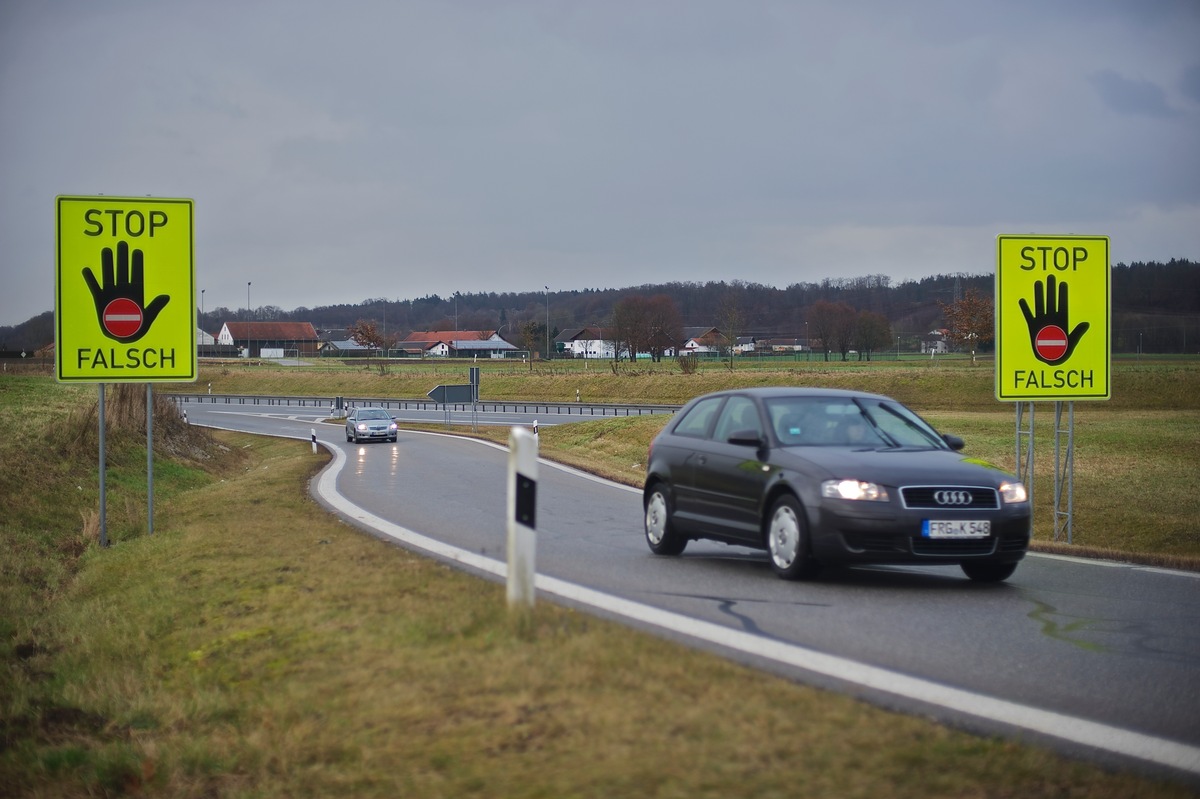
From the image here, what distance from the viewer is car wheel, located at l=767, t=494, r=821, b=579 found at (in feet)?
30.6

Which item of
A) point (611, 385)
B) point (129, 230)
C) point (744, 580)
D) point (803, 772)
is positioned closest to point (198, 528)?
Answer: point (129, 230)

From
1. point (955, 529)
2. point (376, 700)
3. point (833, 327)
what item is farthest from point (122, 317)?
point (833, 327)

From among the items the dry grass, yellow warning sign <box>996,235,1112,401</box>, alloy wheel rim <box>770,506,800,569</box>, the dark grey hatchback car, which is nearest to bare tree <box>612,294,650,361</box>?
yellow warning sign <box>996,235,1112,401</box>

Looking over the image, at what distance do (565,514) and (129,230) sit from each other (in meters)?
6.27

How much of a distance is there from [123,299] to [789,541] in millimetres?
7930

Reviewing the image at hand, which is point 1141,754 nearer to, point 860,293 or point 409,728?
point 409,728

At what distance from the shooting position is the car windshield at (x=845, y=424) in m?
10.2

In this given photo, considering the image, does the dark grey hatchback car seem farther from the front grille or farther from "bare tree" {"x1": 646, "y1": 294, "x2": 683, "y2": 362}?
"bare tree" {"x1": 646, "y1": 294, "x2": 683, "y2": 362}

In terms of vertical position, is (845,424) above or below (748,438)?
above

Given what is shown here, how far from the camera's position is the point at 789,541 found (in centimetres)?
950

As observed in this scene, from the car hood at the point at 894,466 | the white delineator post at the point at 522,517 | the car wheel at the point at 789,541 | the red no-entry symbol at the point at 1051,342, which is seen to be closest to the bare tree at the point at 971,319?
the red no-entry symbol at the point at 1051,342

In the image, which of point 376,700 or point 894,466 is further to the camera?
point 894,466

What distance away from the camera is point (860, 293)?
171750 millimetres

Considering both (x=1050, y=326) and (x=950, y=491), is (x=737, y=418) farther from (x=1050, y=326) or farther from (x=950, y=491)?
(x=1050, y=326)
